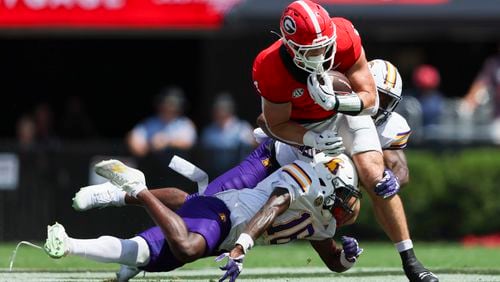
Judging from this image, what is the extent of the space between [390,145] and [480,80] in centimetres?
688

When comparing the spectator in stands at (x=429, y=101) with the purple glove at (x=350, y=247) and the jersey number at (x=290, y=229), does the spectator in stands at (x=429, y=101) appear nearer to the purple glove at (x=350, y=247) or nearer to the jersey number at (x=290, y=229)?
the purple glove at (x=350, y=247)

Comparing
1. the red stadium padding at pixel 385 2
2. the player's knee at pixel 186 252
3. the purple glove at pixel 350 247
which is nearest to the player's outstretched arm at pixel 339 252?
the purple glove at pixel 350 247

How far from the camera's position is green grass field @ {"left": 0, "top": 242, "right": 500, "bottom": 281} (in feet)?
31.2

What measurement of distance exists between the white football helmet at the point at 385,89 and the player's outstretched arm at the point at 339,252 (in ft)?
4.07

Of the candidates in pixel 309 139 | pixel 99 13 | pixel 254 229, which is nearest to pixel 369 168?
pixel 309 139

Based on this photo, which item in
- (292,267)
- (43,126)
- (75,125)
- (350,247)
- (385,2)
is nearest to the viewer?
(350,247)

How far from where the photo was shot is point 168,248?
827 centimetres

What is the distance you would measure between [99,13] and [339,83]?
26.0 ft

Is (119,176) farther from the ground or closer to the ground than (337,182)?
farther from the ground

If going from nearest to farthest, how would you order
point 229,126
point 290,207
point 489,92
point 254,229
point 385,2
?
point 254,229 → point 290,207 → point 229,126 → point 489,92 → point 385,2

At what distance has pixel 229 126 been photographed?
15.4m

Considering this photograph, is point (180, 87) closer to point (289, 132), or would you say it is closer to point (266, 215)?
point (289, 132)

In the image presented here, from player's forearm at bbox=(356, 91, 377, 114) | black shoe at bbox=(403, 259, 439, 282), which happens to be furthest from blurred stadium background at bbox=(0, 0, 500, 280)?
player's forearm at bbox=(356, 91, 377, 114)

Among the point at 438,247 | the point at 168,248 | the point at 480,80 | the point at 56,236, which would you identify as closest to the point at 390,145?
the point at 168,248
